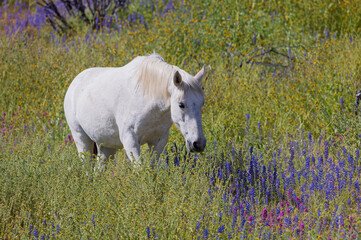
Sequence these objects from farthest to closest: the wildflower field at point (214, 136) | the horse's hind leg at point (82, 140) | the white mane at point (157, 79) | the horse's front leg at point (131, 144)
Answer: the horse's hind leg at point (82, 140), the horse's front leg at point (131, 144), the white mane at point (157, 79), the wildflower field at point (214, 136)

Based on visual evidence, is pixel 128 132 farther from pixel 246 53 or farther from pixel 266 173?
pixel 246 53

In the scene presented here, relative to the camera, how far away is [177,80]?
4.27 metres

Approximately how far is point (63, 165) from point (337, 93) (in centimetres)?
348

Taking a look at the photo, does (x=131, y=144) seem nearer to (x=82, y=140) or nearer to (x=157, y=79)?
(x=157, y=79)

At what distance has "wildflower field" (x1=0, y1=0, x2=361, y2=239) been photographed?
144 inches

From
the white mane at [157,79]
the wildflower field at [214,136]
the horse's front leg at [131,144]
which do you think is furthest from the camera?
the horse's front leg at [131,144]

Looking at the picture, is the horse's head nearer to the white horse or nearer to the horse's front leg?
the white horse

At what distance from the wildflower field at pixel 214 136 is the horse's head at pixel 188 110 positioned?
29cm

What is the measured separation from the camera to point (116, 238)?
337cm

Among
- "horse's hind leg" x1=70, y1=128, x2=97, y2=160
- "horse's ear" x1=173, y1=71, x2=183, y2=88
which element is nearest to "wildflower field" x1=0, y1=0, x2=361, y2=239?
"horse's hind leg" x1=70, y1=128, x2=97, y2=160

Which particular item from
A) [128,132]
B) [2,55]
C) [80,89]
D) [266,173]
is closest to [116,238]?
[128,132]

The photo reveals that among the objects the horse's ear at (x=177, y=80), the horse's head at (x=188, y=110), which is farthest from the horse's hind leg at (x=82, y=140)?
the horse's ear at (x=177, y=80)

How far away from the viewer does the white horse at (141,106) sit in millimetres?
4273

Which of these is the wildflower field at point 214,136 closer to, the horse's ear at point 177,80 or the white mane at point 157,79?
the white mane at point 157,79
